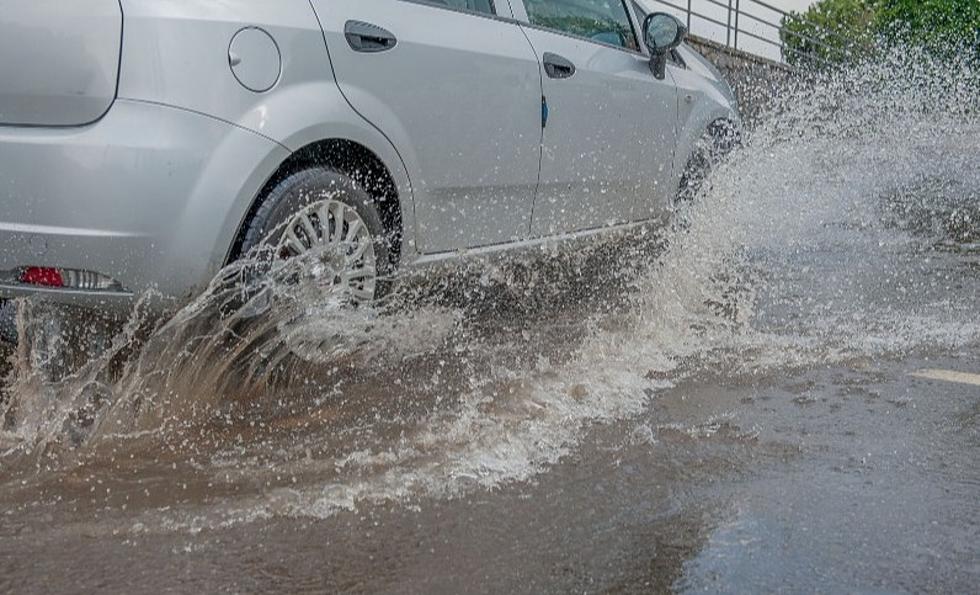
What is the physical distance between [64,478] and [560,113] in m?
2.61

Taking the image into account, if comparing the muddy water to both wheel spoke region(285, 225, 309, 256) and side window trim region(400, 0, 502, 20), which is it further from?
side window trim region(400, 0, 502, 20)

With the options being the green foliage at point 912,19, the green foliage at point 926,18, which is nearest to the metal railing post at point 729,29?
the green foliage at point 912,19

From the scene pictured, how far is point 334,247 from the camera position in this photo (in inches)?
159

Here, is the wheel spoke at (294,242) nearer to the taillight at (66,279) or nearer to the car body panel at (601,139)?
the taillight at (66,279)

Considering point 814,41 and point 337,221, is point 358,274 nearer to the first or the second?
point 337,221

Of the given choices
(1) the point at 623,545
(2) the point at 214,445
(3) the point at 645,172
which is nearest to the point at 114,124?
(2) the point at 214,445

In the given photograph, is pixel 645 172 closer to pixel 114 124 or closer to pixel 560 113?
pixel 560 113

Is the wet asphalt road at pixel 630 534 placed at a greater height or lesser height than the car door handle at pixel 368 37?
lesser

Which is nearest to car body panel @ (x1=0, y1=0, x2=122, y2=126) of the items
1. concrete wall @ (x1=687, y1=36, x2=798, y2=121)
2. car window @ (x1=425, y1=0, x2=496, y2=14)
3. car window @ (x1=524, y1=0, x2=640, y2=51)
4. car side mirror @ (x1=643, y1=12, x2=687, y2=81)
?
car window @ (x1=425, y1=0, x2=496, y2=14)

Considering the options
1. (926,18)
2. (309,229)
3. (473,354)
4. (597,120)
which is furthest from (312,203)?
(926,18)

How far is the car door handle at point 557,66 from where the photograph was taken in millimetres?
5078

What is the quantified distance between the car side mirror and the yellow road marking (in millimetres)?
2077

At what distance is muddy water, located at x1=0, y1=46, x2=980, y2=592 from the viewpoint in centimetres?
273

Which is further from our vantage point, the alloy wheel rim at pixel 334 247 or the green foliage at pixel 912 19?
the green foliage at pixel 912 19
